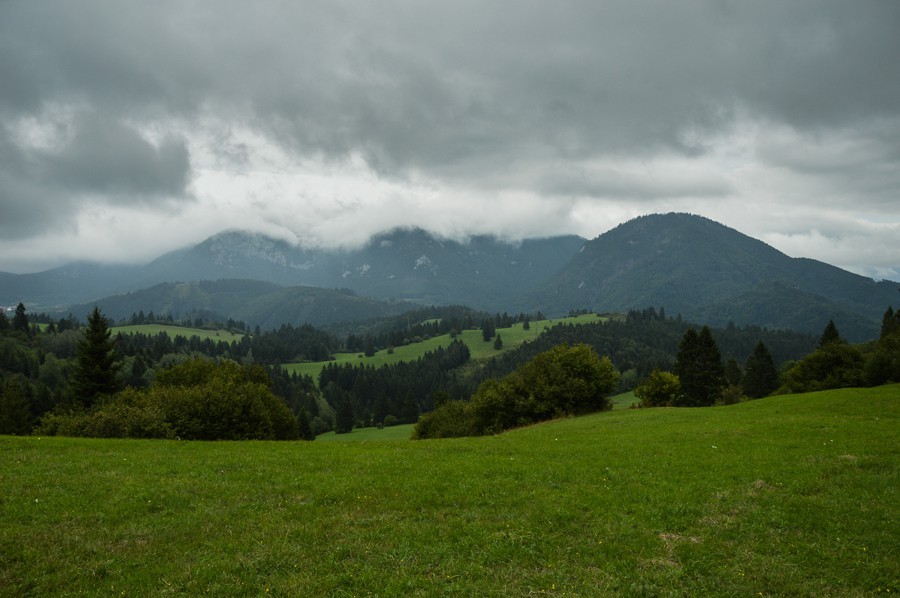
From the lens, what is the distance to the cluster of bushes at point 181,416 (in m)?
40.1

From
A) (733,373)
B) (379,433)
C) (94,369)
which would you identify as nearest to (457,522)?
(94,369)

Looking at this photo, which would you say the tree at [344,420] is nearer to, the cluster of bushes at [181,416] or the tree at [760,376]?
the cluster of bushes at [181,416]

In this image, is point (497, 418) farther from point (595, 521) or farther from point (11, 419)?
point (11, 419)

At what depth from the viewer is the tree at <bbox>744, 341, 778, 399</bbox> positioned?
4316 inches

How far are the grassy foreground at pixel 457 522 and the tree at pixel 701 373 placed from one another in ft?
218

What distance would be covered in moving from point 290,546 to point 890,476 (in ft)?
72.5

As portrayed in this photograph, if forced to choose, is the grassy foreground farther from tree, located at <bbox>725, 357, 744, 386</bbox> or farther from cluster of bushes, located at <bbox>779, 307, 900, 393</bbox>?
tree, located at <bbox>725, 357, 744, 386</bbox>

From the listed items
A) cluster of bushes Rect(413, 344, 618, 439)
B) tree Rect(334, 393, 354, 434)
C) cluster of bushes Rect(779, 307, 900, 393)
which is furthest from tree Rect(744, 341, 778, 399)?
tree Rect(334, 393, 354, 434)

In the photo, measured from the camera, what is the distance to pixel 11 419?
81.2m

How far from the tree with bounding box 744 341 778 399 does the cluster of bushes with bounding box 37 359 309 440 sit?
106m

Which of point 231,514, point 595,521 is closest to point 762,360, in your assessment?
point 595,521

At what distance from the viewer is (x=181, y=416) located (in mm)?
44344

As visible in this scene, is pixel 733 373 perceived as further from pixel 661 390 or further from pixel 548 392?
pixel 548 392

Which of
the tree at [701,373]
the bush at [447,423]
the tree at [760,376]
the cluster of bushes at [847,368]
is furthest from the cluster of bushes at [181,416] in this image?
the tree at [760,376]
